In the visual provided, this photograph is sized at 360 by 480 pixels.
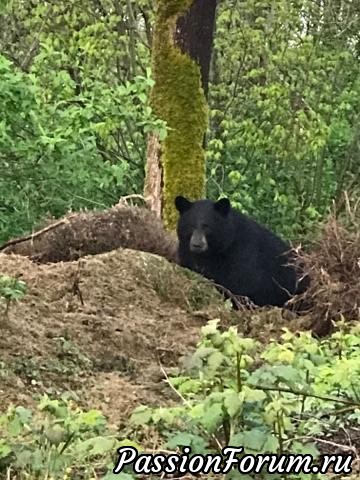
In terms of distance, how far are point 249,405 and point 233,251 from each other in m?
7.01

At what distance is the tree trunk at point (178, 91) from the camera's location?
13.0 metres

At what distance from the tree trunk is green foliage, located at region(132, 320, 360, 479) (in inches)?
319

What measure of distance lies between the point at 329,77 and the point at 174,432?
13.4 meters

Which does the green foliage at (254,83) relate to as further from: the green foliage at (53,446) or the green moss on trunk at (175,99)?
the green foliage at (53,446)

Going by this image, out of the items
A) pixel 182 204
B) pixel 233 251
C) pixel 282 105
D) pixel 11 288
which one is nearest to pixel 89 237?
pixel 182 204

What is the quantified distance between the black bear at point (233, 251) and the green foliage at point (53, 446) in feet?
21.3

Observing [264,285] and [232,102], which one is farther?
[232,102]

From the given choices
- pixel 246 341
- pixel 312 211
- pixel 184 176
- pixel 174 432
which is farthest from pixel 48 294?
pixel 312 211

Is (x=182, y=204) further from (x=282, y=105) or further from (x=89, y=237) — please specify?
(x=282, y=105)

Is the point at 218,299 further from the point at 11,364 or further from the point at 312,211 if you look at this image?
the point at 312,211

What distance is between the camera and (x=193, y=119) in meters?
13.1

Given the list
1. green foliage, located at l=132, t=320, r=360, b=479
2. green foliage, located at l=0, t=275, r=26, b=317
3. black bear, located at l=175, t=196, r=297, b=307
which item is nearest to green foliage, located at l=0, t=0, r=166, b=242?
black bear, located at l=175, t=196, r=297, b=307

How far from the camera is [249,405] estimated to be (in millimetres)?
4406

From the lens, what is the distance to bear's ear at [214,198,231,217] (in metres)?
11.3
